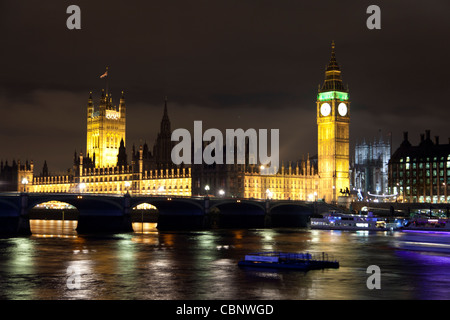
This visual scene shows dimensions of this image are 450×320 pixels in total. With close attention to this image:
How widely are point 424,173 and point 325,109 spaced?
32.1 meters

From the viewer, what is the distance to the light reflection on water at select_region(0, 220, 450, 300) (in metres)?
44.2

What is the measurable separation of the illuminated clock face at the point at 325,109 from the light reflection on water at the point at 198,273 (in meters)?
100

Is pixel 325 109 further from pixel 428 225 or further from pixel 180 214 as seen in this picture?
pixel 428 225

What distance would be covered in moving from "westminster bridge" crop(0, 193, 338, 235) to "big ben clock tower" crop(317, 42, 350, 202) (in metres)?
27.1

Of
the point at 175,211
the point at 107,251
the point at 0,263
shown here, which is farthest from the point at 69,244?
the point at 175,211

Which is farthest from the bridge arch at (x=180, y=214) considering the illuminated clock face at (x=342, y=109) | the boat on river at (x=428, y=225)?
the illuminated clock face at (x=342, y=109)

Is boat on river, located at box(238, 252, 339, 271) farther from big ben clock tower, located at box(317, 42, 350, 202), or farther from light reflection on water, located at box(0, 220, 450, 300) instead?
big ben clock tower, located at box(317, 42, 350, 202)

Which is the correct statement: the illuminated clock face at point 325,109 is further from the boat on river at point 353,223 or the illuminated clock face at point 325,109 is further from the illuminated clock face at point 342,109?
the boat on river at point 353,223

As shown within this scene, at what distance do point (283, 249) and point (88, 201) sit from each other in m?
45.9

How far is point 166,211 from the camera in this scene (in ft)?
454

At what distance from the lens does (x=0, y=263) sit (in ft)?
199

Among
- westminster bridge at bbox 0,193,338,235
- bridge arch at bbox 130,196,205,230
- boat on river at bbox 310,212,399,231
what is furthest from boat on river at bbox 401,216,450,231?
bridge arch at bbox 130,196,205,230

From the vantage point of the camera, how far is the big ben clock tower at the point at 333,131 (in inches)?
7210
